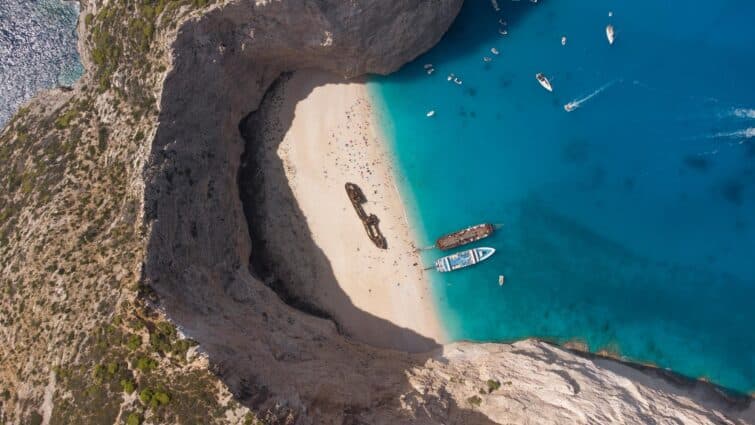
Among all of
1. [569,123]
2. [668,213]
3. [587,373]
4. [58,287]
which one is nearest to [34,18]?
[58,287]

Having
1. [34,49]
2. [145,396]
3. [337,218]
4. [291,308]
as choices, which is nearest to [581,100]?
[337,218]

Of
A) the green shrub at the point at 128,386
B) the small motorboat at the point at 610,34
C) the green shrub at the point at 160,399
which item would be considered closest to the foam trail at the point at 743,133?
the small motorboat at the point at 610,34

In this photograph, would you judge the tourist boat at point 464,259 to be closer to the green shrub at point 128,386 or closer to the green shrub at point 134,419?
the green shrub at point 128,386

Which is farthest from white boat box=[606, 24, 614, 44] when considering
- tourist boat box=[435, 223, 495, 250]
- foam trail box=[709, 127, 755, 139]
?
tourist boat box=[435, 223, 495, 250]

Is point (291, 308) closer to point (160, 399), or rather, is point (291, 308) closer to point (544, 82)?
point (160, 399)

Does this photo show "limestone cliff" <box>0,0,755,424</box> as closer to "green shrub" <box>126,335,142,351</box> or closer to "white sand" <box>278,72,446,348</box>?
"green shrub" <box>126,335,142,351</box>

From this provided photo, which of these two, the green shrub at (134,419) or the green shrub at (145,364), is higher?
the green shrub at (145,364)
